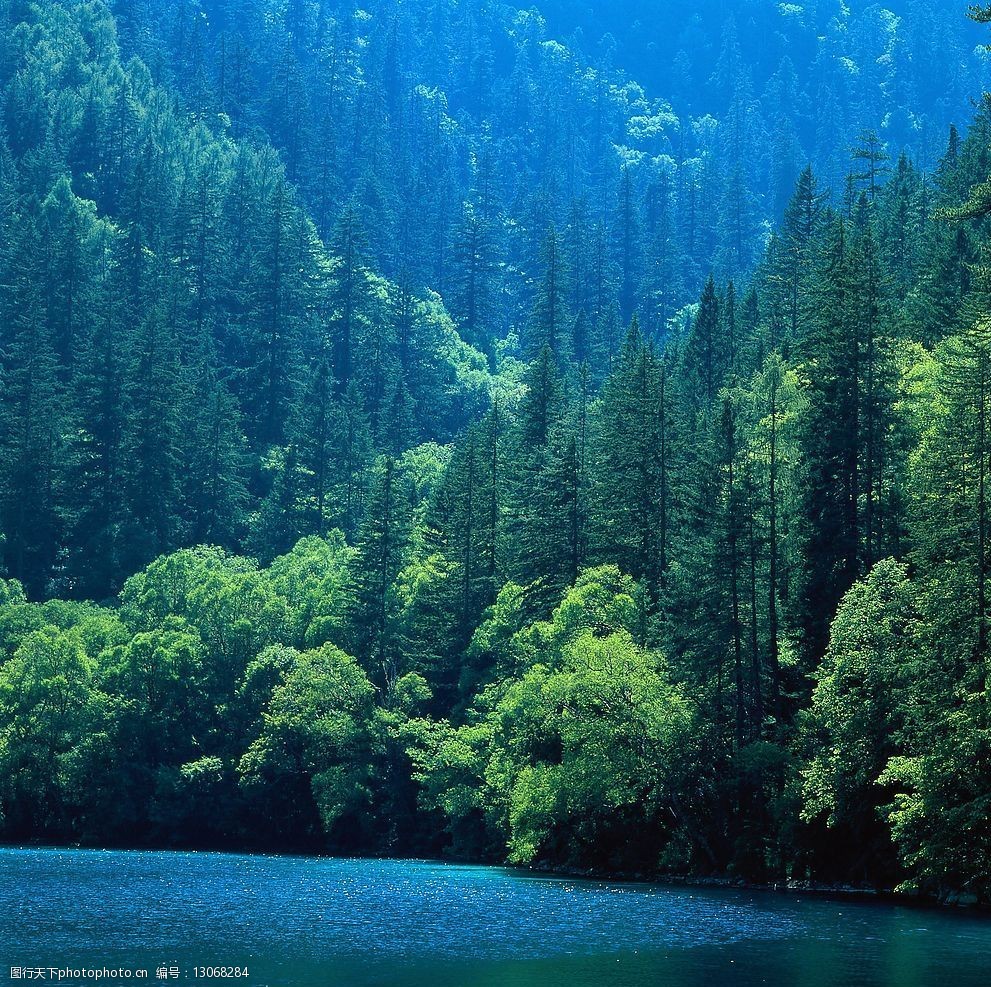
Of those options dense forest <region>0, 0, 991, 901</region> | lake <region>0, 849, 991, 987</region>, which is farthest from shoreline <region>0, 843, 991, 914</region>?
lake <region>0, 849, 991, 987</region>

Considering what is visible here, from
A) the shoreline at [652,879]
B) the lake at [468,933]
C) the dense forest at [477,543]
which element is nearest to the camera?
the lake at [468,933]

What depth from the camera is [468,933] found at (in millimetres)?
40875

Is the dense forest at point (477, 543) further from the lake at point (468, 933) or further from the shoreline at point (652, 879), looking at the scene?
the lake at point (468, 933)

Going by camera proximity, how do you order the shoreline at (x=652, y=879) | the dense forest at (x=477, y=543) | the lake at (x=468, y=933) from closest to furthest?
the lake at (x=468, y=933) < the shoreline at (x=652, y=879) < the dense forest at (x=477, y=543)

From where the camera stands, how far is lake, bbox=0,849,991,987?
33.5 metres

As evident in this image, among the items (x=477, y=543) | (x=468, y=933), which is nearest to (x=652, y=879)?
(x=468, y=933)

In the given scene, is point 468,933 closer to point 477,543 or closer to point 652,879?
point 652,879

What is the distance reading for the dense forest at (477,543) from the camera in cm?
5350

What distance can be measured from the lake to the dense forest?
561 centimetres

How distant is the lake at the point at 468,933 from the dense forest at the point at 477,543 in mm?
5610

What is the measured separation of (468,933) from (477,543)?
46092 mm

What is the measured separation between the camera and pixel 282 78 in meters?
199

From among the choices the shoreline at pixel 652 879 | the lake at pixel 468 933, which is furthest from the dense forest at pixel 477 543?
the lake at pixel 468 933

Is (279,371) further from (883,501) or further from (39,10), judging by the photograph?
(883,501)
